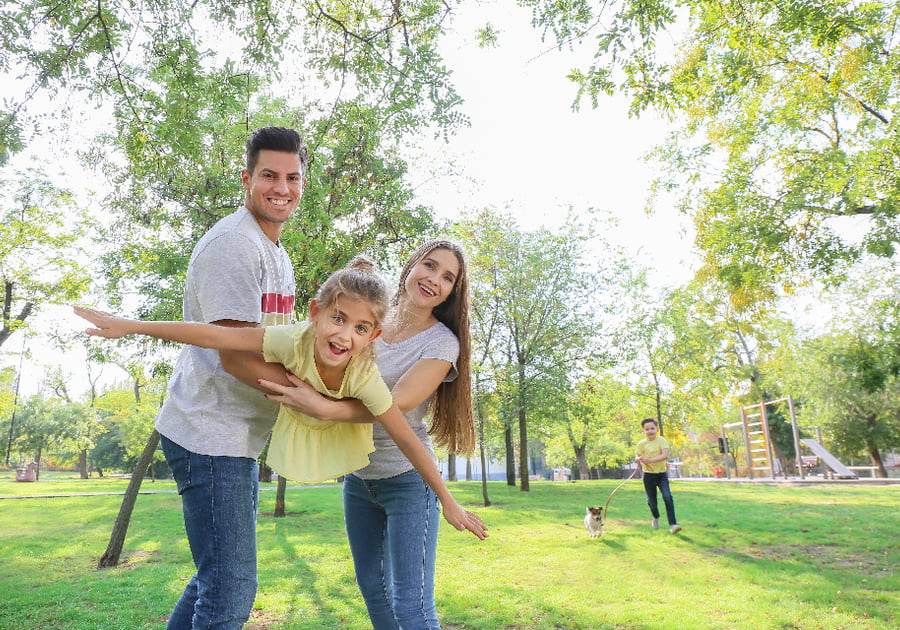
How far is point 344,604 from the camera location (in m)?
6.53

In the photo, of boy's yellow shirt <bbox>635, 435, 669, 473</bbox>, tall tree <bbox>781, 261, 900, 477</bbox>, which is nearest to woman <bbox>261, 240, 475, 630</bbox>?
boy's yellow shirt <bbox>635, 435, 669, 473</bbox>

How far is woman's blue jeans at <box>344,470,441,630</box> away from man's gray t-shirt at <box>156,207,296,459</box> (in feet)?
2.37

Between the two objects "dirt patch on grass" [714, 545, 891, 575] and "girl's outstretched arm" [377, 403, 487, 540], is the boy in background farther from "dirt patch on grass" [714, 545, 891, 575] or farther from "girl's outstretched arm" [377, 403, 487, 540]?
"girl's outstretched arm" [377, 403, 487, 540]

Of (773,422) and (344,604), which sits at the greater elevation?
(773,422)

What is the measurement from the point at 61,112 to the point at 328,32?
2752 millimetres

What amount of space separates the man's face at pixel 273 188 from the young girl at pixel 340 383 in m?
0.34

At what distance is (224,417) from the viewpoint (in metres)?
2.07

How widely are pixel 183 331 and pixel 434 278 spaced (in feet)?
4.20

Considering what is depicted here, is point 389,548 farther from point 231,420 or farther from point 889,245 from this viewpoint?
point 889,245

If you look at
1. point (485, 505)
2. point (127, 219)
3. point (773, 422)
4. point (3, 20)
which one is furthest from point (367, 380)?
point (773, 422)

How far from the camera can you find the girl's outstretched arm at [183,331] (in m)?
1.96

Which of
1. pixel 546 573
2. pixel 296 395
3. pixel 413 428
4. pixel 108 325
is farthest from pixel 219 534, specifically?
pixel 546 573

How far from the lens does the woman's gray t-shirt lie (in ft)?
8.84

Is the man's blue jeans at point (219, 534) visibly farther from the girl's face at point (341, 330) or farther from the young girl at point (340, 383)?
the girl's face at point (341, 330)
